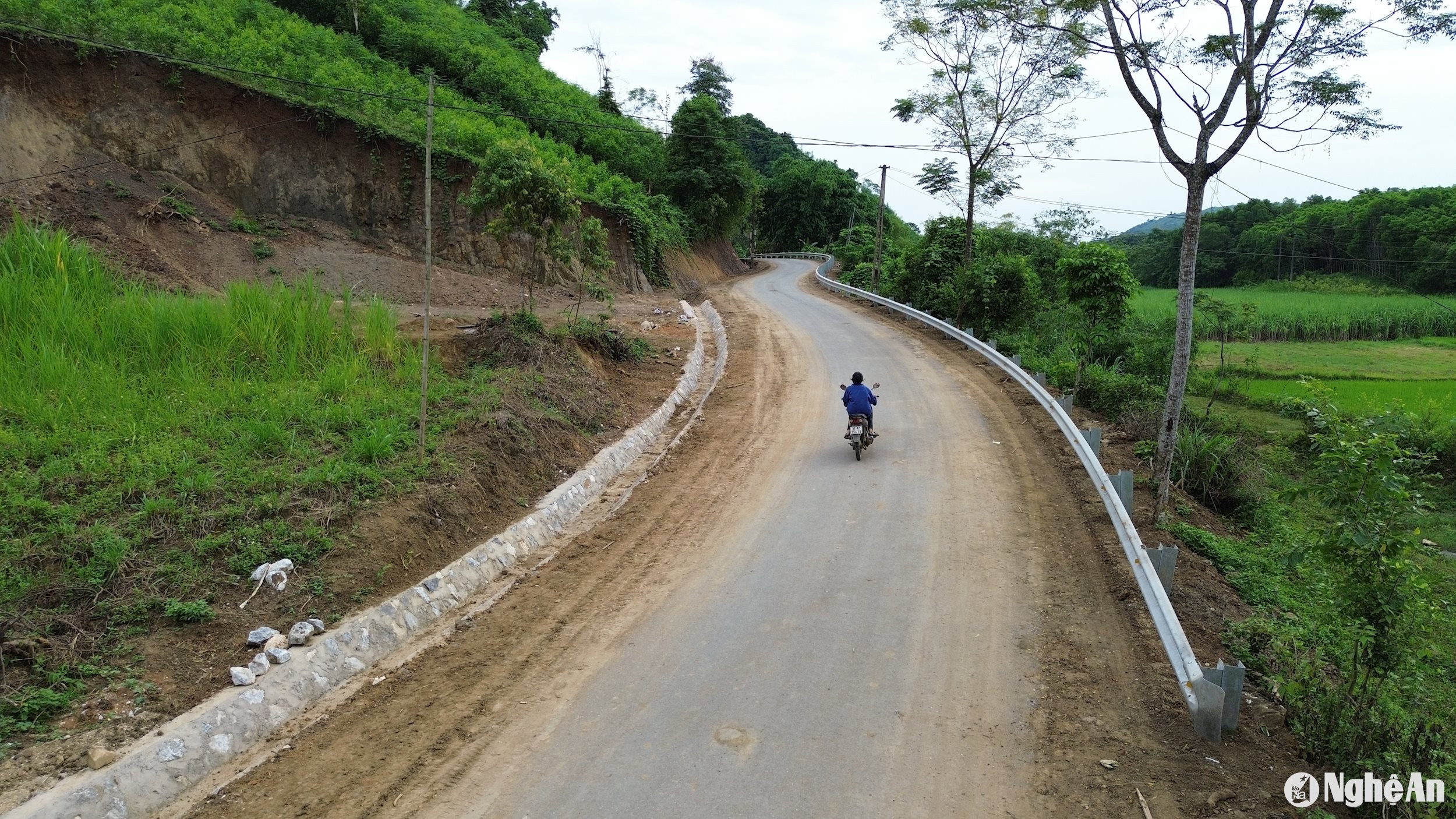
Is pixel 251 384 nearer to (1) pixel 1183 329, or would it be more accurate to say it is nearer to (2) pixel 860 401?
(2) pixel 860 401

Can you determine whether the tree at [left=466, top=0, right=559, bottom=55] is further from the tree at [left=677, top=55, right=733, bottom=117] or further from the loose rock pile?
the loose rock pile

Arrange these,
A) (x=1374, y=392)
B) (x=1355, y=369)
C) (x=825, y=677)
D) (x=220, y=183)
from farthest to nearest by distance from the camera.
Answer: (x=1355, y=369) → (x=1374, y=392) → (x=220, y=183) → (x=825, y=677)

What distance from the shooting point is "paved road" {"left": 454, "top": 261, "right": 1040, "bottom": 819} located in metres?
4.97

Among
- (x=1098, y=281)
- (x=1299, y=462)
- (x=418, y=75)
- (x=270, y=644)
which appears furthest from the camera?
(x=418, y=75)

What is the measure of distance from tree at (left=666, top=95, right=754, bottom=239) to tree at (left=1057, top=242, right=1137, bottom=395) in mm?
34005

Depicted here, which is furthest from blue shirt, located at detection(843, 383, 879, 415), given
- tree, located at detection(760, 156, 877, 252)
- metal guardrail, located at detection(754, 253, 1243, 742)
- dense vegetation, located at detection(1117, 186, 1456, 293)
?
tree, located at detection(760, 156, 877, 252)

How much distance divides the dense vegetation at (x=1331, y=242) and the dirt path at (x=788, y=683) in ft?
128

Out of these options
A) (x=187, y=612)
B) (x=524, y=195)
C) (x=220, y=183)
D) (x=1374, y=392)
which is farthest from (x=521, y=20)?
(x=187, y=612)

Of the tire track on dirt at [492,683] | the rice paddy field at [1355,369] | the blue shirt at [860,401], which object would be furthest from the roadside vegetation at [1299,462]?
the tire track on dirt at [492,683]

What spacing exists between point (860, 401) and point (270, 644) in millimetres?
8660

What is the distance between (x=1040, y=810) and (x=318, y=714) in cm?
512

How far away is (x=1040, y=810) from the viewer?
15.9ft

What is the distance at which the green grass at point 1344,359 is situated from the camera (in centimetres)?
2925

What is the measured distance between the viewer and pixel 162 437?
7977 mm
